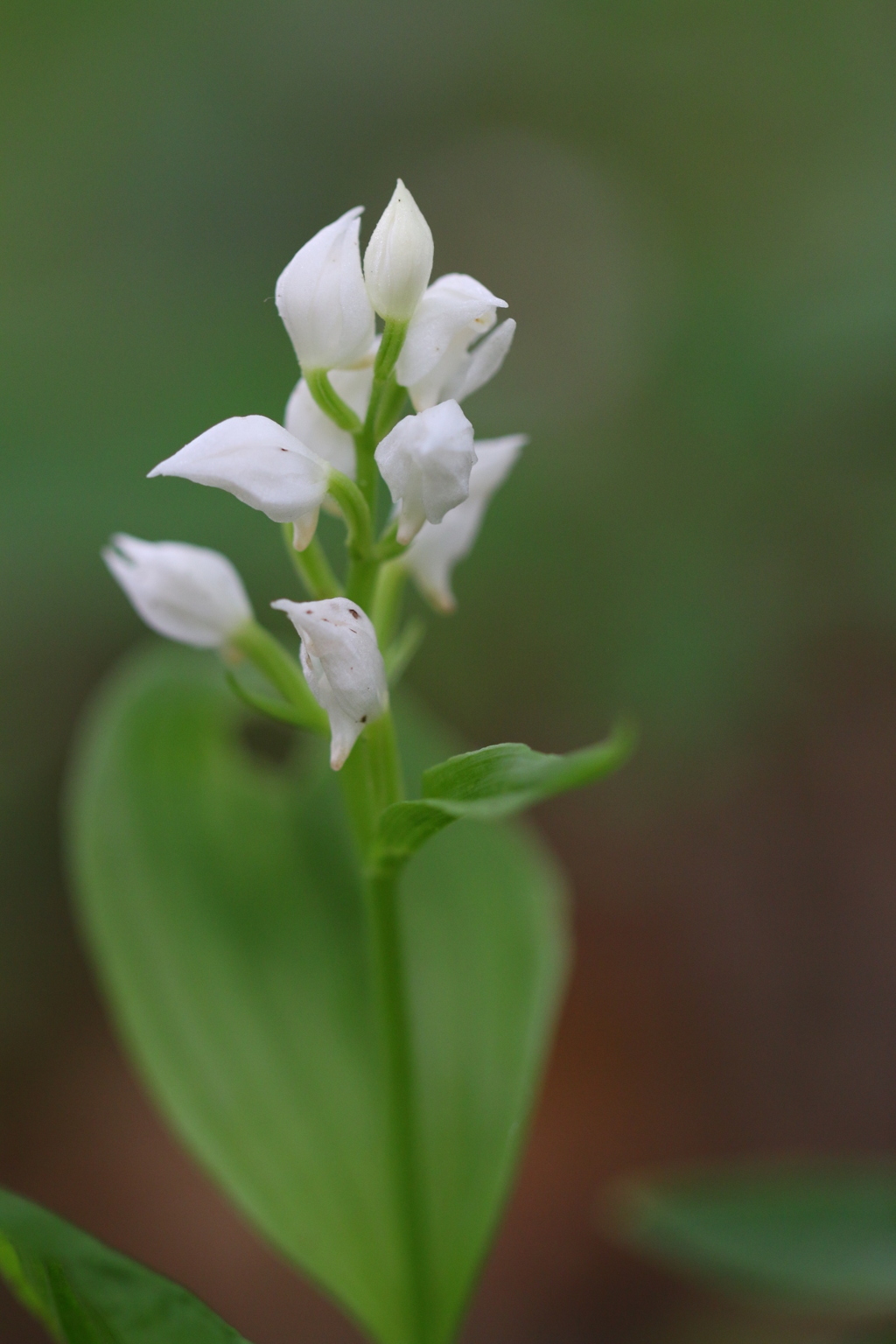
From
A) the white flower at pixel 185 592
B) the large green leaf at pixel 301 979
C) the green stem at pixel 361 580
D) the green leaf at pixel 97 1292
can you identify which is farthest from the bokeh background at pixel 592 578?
the green leaf at pixel 97 1292

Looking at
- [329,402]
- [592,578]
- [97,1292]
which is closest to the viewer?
[97,1292]

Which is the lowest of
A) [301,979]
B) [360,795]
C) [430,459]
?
[301,979]

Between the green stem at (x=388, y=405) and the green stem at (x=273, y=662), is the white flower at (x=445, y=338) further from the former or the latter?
the green stem at (x=273, y=662)

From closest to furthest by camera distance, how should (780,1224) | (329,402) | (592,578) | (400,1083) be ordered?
1. (329,402)
2. (400,1083)
3. (780,1224)
4. (592,578)

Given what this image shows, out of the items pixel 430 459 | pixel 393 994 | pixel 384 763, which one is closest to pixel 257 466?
pixel 430 459

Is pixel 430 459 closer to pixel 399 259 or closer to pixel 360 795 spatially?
pixel 399 259

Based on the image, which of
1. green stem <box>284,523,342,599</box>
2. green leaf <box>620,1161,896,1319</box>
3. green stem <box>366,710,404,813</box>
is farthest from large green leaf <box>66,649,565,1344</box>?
green stem <box>284,523,342,599</box>

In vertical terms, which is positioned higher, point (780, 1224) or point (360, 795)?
point (360, 795)

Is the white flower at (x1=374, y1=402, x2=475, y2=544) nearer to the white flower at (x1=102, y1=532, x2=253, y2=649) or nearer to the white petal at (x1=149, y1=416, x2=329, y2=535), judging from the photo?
the white petal at (x1=149, y1=416, x2=329, y2=535)
